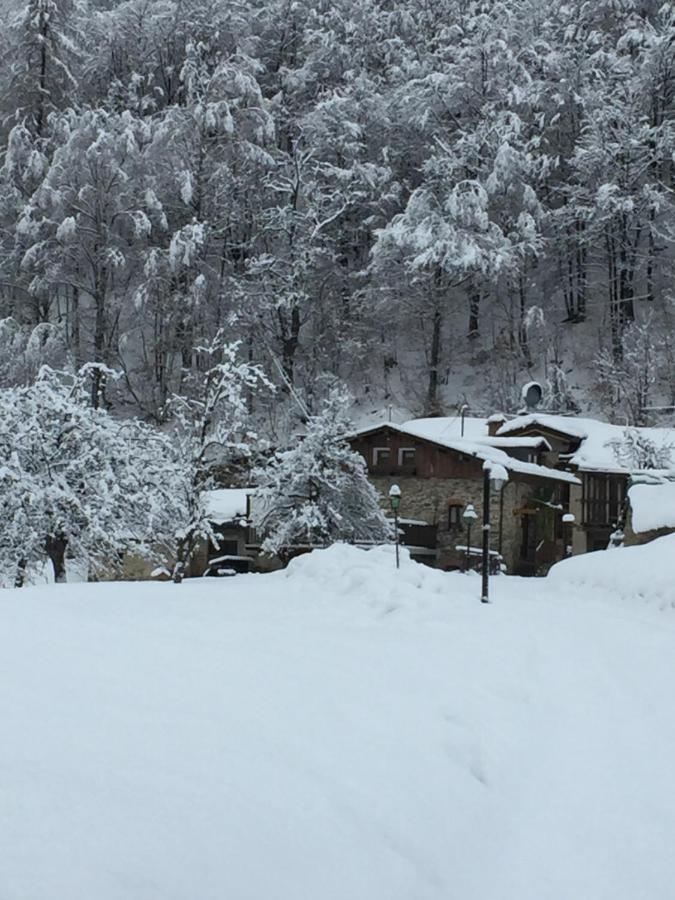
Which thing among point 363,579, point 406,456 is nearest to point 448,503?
point 406,456

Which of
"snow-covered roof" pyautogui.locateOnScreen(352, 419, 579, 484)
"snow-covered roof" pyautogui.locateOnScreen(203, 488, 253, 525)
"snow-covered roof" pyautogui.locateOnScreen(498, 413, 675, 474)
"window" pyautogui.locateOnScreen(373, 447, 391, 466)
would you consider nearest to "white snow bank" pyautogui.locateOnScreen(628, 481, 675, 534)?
"snow-covered roof" pyautogui.locateOnScreen(352, 419, 579, 484)

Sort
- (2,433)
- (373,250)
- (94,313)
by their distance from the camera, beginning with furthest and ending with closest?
(94,313), (373,250), (2,433)

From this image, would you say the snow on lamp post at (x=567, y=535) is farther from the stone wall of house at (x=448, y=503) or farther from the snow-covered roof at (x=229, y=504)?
the snow-covered roof at (x=229, y=504)

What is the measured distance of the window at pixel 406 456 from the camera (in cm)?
2811

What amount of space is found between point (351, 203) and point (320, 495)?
20668 millimetres

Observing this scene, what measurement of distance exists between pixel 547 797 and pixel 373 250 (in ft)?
103

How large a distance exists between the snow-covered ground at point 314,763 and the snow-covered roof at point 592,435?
2092 centimetres

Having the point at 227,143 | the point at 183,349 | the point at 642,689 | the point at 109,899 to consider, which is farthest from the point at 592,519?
the point at 109,899

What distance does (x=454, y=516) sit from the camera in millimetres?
28125

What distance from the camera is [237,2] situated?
4009cm

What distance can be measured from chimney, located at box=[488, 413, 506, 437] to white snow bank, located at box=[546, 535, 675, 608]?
12930 millimetres

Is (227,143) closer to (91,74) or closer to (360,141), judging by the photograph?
(360,141)

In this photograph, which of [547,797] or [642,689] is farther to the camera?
[642,689]

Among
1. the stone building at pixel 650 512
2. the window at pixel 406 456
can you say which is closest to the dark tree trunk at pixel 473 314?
the window at pixel 406 456
